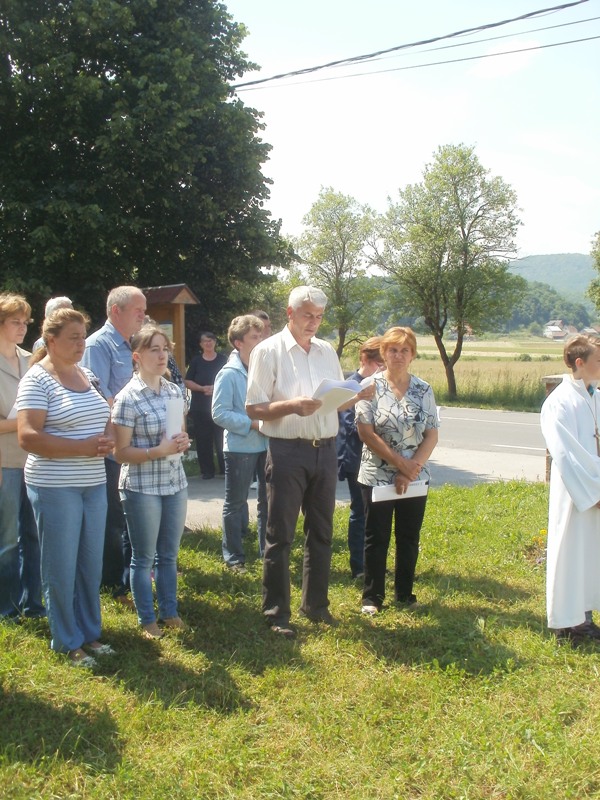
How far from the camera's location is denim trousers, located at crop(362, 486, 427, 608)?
5.57 m

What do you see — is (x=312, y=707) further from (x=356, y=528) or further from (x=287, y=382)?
(x=356, y=528)

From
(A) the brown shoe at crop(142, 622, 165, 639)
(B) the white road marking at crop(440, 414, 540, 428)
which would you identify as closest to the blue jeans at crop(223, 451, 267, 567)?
(A) the brown shoe at crop(142, 622, 165, 639)

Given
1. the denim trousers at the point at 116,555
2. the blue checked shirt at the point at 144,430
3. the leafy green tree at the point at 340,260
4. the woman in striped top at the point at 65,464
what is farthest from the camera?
the leafy green tree at the point at 340,260

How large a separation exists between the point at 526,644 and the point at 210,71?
1281 centimetres

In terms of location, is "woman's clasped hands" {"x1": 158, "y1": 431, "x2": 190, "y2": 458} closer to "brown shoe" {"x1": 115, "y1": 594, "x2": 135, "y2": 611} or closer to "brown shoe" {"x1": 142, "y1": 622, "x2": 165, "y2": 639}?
"brown shoe" {"x1": 142, "y1": 622, "x2": 165, "y2": 639}

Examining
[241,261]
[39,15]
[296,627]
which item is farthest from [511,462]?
[39,15]

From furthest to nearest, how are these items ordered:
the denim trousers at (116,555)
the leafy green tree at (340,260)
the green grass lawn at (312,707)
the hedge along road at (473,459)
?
the leafy green tree at (340,260), the hedge along road at (473,459), the denim trousers at (116,555), the green grass lawn at (312,707)

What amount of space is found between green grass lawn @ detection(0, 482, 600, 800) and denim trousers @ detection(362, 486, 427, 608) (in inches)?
7.5

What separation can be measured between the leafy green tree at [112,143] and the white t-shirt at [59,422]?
9.24 m

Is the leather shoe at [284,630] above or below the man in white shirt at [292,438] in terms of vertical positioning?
below

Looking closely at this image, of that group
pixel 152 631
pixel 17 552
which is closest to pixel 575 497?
pixel 152 631

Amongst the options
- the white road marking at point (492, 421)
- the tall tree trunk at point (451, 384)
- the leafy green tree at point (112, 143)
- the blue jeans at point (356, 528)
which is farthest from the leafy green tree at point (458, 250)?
the blue jeans at point (356, 528)

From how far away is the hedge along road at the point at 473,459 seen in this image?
31.0ft

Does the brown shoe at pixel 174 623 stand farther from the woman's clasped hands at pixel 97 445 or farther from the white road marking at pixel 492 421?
the white road marking at pixel 492 421
